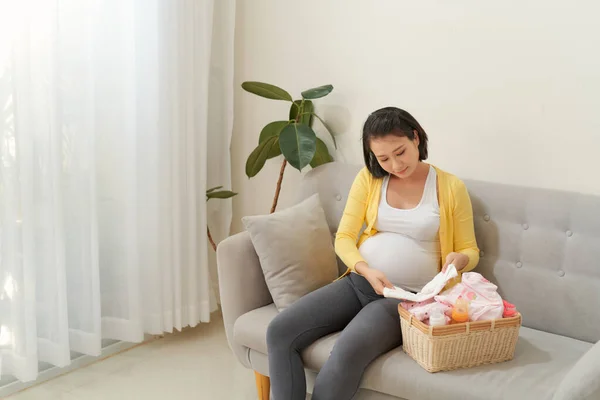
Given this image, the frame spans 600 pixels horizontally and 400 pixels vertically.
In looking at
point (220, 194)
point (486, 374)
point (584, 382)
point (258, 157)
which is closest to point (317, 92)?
point (258, 157)

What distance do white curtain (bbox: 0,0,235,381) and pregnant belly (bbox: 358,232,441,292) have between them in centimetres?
106

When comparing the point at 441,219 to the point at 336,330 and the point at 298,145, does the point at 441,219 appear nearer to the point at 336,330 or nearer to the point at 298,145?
the point at 336,330

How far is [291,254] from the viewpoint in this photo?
7.77ft

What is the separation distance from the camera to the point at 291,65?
120 inches

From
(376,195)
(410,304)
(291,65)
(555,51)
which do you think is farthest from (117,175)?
(555,51)

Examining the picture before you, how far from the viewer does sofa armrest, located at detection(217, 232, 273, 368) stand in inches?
93.6

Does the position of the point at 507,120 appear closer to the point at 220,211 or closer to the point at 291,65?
the point at 291,65

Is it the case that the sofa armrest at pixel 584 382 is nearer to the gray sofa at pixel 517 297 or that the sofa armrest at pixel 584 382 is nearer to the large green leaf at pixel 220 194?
the gray sofa at pixel 517 297

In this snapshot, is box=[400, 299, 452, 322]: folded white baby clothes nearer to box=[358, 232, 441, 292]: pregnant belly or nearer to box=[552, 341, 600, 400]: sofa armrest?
box=[358, 232, 441, 292]: pregnant belly

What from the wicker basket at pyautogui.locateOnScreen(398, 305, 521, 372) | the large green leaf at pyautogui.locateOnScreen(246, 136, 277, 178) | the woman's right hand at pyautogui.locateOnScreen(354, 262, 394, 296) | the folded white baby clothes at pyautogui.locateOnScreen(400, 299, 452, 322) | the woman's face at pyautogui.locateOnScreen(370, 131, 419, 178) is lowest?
the wicker basket at pyautogui.locateOnScreen(398, 305, 521, 372)

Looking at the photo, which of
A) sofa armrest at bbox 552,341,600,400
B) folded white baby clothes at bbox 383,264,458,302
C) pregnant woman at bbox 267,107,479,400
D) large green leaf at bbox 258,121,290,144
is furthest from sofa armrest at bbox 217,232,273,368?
sofa armrest at bbox 552,341,600,400

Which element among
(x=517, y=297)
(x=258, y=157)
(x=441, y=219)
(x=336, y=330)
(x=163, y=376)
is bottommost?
(x=163, y=376)

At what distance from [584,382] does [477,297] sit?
43 cm

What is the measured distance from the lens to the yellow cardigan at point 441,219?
2.24 m
